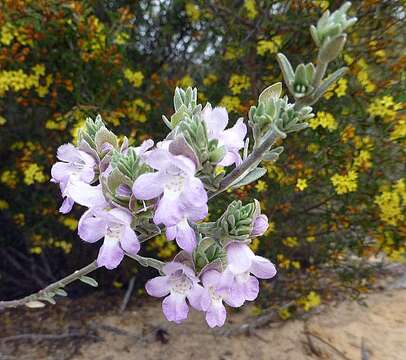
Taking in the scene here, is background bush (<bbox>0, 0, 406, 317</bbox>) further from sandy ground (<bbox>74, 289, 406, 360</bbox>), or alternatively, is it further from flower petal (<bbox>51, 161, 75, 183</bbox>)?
flower petal (<bbox>51, 161, 75, 183</bbox>)

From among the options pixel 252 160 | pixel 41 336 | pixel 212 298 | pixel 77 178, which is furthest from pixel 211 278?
pixel 41 336

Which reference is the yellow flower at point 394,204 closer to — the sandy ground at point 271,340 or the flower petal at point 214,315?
the sandy ground at point 271,340

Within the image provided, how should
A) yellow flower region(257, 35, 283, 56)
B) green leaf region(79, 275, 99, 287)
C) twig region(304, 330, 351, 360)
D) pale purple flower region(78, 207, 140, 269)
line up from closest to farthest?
1. pale purple flower region(78, 207, 140, 269)
2. green leaf region(79, 275, 99, 287)
3. yellow flower region(257, 35, 283, 56)
4. twig region(304, 330, 351, 360)

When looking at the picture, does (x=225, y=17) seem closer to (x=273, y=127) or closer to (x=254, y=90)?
(x=254, y=90)

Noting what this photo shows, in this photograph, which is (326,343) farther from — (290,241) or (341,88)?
(341,88)

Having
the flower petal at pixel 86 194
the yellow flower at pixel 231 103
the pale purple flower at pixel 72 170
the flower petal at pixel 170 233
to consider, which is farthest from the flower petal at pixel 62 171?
the yellow flower at pixel 231 103

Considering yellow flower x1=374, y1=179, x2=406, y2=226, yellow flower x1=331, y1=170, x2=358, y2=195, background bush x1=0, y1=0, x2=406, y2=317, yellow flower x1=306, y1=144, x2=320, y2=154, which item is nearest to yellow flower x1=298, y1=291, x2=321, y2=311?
background bush x1=0, y1=0, x2=406, y2=317
